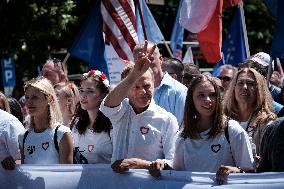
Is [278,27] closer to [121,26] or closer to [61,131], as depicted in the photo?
[61,131]

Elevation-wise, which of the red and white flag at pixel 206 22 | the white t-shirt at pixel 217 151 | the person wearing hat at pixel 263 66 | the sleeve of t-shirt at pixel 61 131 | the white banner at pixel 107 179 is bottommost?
the white banner at pixel 107 179

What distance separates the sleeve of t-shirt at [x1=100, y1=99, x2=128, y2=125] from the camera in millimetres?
6391

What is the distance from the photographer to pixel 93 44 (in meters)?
10.4

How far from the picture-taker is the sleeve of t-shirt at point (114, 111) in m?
6.39

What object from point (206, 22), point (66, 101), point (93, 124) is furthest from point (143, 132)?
point (206, 22)

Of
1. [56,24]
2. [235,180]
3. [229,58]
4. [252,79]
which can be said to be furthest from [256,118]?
[56,24]

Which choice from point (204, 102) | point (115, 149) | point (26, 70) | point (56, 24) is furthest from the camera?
point (26, 70)

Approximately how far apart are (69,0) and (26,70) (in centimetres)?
332

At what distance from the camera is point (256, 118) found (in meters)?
7.02

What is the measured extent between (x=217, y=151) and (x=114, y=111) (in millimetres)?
906

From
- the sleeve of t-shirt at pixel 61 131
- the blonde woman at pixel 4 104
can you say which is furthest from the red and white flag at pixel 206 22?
the sleeve of t-shirt at pixel 61 131

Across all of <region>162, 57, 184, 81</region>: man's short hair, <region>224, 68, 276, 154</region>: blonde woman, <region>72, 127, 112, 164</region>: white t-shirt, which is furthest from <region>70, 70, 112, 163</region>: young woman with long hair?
<region>162, 57, 184, 81</region>: man's short hair

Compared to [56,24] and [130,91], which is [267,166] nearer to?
[130,91]

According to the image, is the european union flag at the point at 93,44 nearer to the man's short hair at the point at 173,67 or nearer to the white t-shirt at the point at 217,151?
the man's short hair at the point at 173,67
